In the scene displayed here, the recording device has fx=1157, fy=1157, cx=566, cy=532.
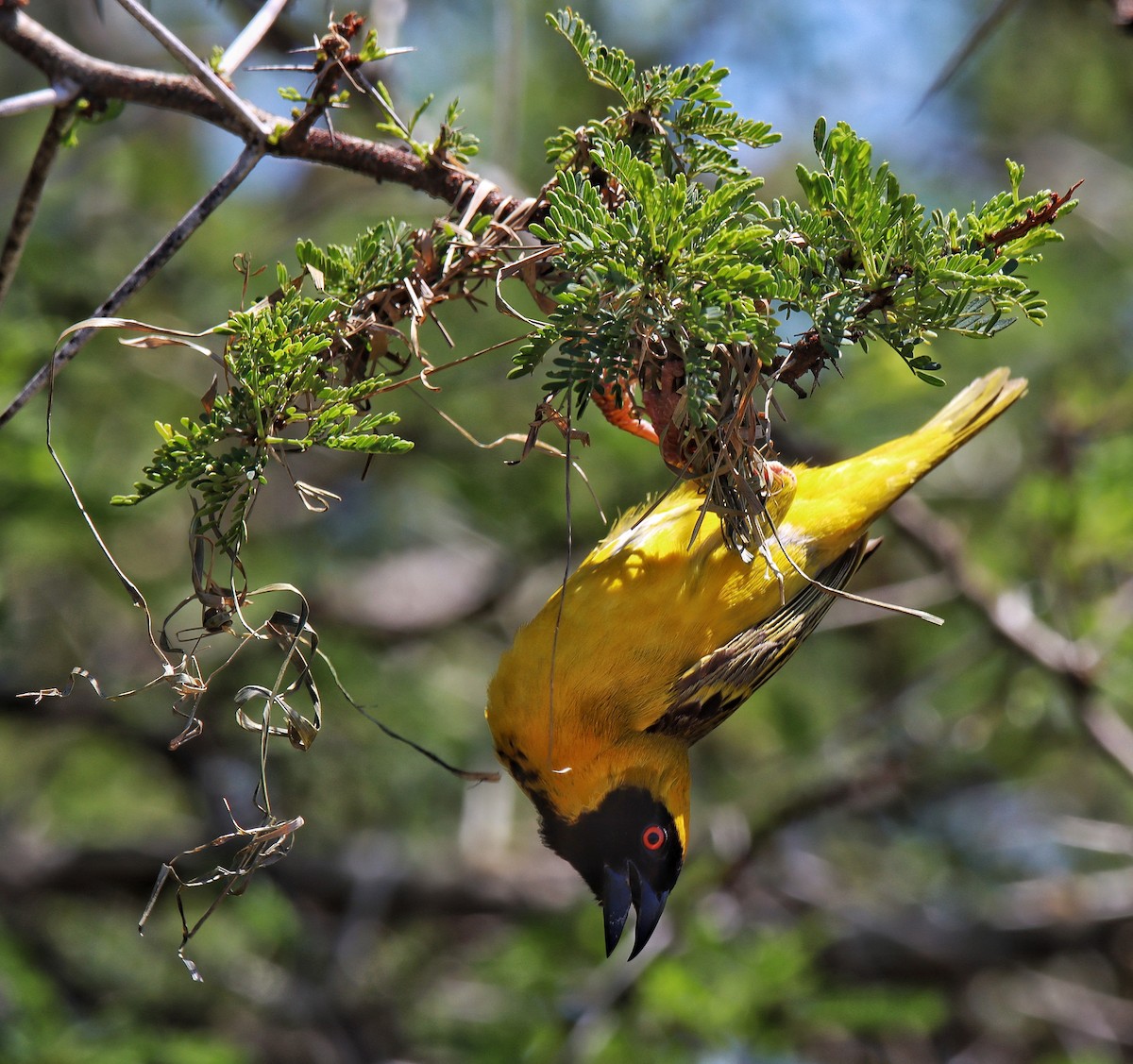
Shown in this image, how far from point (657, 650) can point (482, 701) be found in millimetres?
4337

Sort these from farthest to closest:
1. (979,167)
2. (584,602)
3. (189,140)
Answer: (189,140)
(979,167)
(584,602)

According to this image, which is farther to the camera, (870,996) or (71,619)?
(71,619)

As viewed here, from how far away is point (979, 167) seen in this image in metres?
7.27

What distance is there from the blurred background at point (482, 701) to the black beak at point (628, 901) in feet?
3.44

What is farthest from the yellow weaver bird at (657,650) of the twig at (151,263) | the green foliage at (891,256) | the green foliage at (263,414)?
the twig at (151,263)

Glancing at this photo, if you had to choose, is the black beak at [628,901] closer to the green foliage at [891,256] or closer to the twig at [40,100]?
the green foliage at [891,256]

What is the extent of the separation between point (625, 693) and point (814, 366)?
138 cm

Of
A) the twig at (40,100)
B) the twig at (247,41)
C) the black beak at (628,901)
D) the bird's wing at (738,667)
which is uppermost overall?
the twig at (247,41)

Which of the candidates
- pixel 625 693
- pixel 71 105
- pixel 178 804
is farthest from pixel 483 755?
pixel 71 105

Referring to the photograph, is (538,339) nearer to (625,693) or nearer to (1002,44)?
(625,693)

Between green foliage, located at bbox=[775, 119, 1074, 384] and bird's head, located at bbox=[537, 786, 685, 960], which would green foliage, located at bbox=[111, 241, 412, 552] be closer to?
green foliage, located at bbox=[775, 119, 1074, 384]

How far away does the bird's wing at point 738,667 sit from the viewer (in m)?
3.00

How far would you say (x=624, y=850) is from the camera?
3336 millimetres

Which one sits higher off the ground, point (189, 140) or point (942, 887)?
point (189, 140)
